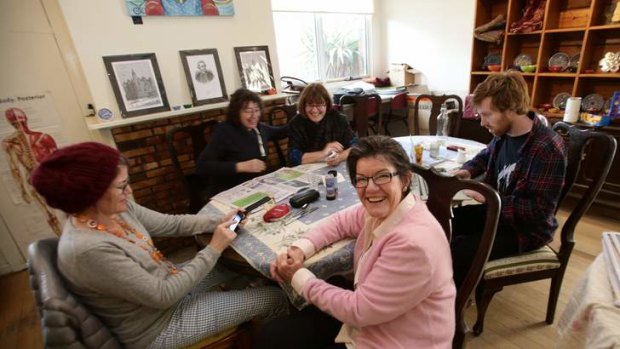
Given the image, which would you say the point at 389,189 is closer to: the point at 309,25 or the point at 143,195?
the point at 143,195

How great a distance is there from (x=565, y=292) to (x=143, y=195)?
111 inches

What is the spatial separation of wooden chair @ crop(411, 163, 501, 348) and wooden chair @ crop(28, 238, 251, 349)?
3.59ft

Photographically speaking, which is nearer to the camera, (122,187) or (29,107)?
(122,187)

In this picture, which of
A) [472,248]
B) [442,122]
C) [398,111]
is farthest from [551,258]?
[398,111]

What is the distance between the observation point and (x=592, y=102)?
2557mm

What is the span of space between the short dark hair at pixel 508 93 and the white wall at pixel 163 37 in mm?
1835

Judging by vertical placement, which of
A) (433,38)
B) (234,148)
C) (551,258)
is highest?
(433,38)

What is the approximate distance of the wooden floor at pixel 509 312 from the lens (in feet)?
4.97

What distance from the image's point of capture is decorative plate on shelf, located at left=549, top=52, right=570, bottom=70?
2.69 metres

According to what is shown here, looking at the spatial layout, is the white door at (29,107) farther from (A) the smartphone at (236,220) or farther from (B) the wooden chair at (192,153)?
(A) the smartphone at (236,220)

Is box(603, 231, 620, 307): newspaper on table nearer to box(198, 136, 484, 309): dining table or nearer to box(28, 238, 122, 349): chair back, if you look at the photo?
box(198, 136, 484, 309): dining table

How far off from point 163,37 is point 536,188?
7.76 feet

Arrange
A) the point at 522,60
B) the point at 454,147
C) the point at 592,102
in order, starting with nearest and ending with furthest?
the point at 454,147, the point at 592,102, the point at 522,60

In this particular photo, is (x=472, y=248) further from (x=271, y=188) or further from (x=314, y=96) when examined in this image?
(x=314, y=96)
